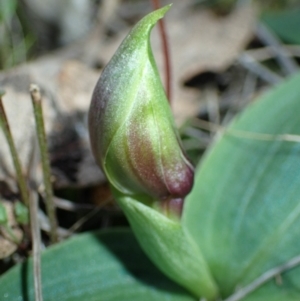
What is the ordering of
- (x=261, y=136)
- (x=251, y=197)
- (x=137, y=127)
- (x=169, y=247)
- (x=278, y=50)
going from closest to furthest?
1. (x=137, y=127)
2. (x=169, y=247)
3. (x=251, y=197)
4. (x=261, y=136)
5. (x=278, y=50)

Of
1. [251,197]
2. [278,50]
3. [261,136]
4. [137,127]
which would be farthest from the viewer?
[278,50]

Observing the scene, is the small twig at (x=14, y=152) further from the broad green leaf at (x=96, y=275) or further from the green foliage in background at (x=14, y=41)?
the green foliage in background at (x=14, y=41)

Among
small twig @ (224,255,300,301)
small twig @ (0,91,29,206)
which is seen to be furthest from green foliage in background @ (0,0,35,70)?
small twig @ (224,255,300,301)

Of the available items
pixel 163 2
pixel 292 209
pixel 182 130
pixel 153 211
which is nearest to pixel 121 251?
pixel 153 211

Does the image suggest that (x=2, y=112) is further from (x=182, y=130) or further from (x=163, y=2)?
(x=163, y=2)

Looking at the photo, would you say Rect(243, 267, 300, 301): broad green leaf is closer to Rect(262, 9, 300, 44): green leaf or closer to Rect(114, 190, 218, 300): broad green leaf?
Rect(114, 190, 218, 300): broad green leaf

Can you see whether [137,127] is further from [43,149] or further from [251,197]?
[251,197]

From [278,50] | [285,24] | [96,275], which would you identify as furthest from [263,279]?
[285,24]
